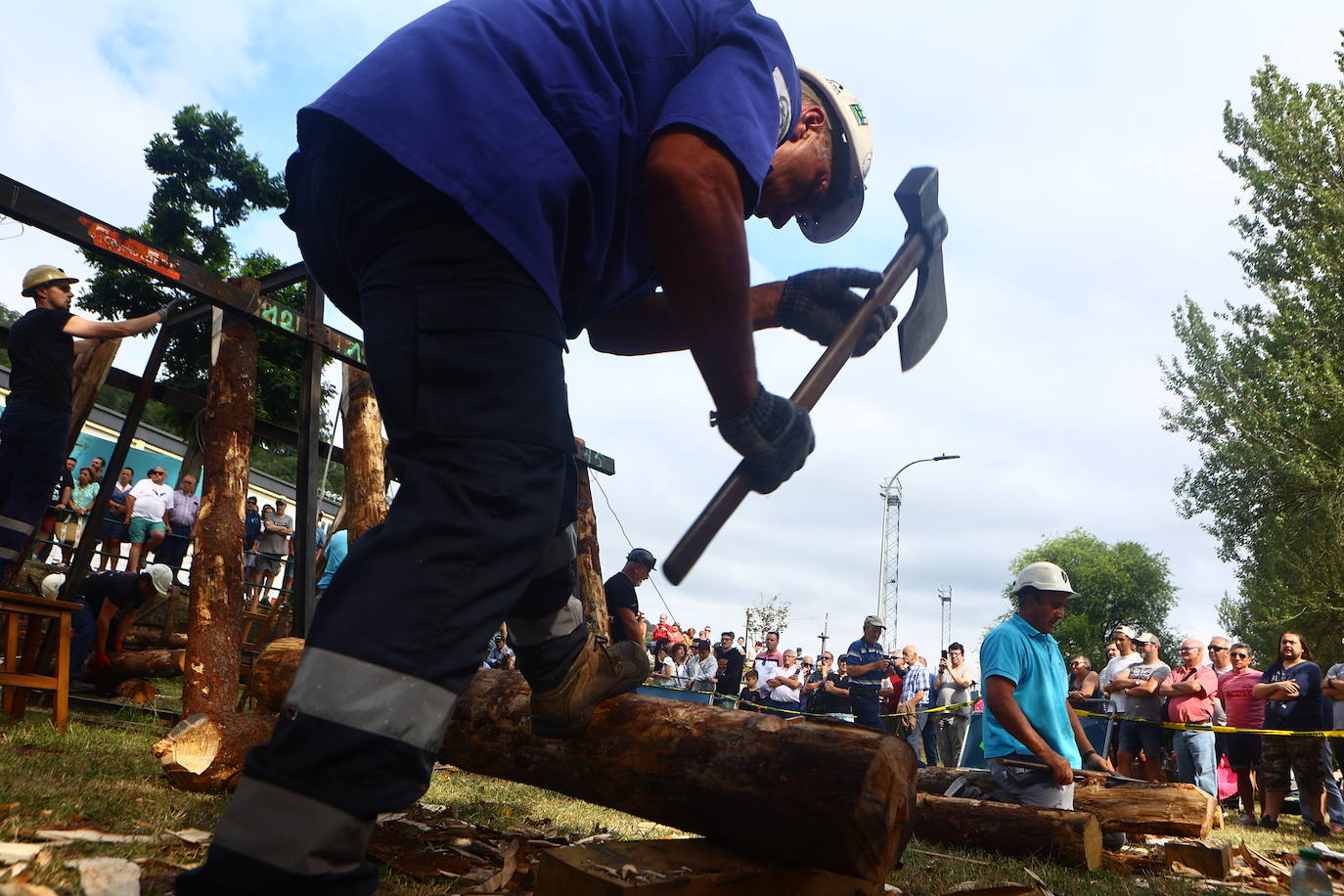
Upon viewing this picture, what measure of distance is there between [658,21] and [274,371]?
23257 millimetres

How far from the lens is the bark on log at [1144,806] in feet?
15.5

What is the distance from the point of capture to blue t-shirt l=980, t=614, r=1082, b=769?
16.6 ft

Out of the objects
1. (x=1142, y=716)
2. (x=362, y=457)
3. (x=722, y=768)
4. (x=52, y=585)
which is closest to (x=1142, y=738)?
(x=1142, y=716)

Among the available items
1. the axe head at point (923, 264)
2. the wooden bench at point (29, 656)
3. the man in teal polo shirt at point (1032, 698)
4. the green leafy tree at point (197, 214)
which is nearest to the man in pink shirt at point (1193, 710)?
the man in teal polo shirt at point (1032, 698)

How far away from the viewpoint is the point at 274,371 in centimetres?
2273

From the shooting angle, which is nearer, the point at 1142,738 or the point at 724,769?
the point at 724,769

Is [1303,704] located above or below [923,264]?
below

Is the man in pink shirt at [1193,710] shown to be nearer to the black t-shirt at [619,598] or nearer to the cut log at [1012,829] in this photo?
the cut log at [1012,829]

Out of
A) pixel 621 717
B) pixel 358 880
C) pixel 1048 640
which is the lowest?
pixel 358 880

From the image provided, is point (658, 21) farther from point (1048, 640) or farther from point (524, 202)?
point (1048, 640)

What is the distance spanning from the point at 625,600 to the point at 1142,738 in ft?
18.3

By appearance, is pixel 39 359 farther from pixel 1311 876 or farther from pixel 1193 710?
pixel 1193 710

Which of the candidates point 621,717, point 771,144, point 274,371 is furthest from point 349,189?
point 274,371

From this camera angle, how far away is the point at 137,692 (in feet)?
24.8
